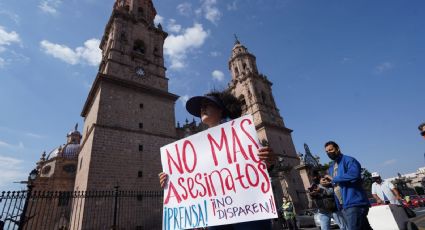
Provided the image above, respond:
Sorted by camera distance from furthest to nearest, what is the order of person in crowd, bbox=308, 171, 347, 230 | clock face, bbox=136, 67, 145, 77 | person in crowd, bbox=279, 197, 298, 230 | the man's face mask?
clock face, bbox=136, 67, 145, 77 < person in crowd, bbox=279, 197, 298, 230 < person in crowd, bbox=308, 171, 347, 230 < the man's face mask

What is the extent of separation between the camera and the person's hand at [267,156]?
2.12 metres

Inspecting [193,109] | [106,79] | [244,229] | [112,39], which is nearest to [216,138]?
[193,109]

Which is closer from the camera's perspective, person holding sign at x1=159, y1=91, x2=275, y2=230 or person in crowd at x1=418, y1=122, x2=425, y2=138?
person holding sign at x1=159, y1=91, x2=275, y2=230

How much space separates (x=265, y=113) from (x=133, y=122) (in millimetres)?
18270

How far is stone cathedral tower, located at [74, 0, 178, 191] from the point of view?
46.8 feet

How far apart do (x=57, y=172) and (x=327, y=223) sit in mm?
35435

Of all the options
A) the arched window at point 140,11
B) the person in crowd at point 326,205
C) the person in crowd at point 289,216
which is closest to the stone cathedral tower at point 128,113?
the arched window at point 140,11

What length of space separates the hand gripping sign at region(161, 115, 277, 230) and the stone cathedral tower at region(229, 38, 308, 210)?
2050 cm

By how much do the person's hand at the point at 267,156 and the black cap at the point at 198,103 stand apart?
2.73 feet

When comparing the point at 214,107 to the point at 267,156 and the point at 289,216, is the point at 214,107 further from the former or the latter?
the point at 289,216

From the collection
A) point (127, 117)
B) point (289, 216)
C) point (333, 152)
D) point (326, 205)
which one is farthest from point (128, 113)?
point (333, 152)

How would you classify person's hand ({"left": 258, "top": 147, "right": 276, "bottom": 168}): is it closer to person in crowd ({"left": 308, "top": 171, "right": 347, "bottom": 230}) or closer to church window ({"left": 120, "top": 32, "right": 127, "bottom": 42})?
person in crowd ({"left": 308, "top": 171, "right": 347, "bottom": 230})

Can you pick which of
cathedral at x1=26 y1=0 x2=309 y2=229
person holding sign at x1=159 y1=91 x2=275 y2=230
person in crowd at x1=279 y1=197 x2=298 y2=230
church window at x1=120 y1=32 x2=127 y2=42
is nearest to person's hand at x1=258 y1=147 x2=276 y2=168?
person holding sign at x1=159 y1=91 x2=275 y2=230

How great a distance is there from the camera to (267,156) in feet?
6.97
